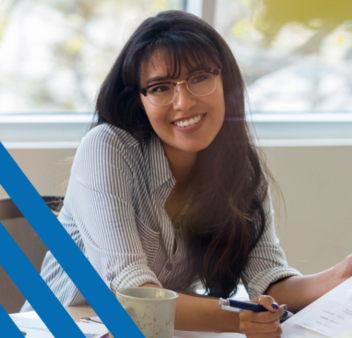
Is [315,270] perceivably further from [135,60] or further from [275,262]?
[135,60]

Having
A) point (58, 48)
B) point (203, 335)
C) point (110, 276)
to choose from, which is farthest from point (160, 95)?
point (58, 48)

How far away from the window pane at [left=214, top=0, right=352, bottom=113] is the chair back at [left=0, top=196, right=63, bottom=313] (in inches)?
58.9

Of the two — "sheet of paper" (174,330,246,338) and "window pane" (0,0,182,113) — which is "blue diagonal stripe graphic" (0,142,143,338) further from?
"window pane" (0,0,182,113)

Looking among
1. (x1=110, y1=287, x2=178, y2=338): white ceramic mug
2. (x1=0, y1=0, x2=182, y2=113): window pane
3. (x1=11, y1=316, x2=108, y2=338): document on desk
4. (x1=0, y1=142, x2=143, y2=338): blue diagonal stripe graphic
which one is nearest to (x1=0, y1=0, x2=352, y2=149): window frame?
(x1=0, y1=0, x2=182, y2=113): window pane

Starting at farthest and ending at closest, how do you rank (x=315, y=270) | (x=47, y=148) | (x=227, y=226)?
1. (x=315, y=270)
2. (x=47, y=148)
3. (x=227, y=226)

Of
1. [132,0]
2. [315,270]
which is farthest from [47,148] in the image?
[315,270]

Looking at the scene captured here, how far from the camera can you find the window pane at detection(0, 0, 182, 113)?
2088 mm

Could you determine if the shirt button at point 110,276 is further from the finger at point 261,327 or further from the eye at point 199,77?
the eye at point 199,77

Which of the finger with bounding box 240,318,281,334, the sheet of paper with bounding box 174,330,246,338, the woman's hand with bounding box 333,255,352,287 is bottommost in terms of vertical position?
the sheet of paper with bounding box 174,330,246,338

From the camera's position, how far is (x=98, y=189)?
1.02 metres

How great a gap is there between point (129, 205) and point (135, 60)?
0.35 meters

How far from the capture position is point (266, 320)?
0.75 metres

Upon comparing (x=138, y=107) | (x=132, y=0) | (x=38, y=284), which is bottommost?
(x=38, y=284)

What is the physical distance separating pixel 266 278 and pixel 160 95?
1.72 feet
